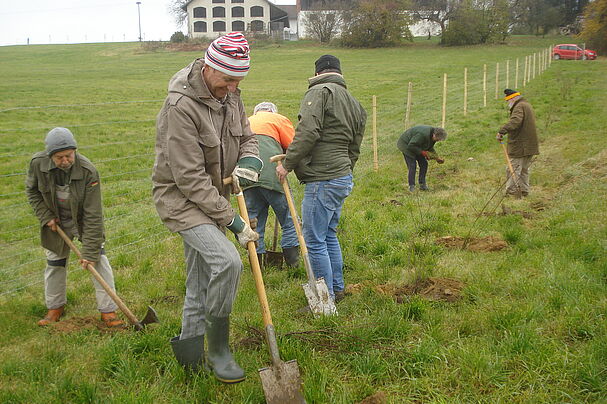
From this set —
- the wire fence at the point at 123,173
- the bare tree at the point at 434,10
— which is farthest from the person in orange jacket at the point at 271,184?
the bare tree at the point at 434,10

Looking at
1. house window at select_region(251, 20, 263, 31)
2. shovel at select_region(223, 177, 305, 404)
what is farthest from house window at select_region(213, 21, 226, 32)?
shovel at select_region(223, 177, 305, 404)

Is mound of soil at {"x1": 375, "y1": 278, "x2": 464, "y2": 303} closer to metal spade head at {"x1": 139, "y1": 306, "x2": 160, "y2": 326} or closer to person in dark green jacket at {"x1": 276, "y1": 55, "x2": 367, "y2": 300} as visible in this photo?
person in dark green jacket at {"x1": 276, "y1": 55, "x2": 367, "y2": 300}

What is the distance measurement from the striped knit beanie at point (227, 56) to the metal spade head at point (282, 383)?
1.82 meters

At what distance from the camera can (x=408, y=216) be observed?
7.98 metres

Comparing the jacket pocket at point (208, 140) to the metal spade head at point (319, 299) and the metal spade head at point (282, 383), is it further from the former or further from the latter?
the metal spade head at point (319, 299)

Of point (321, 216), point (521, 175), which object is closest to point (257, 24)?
point (521, 175)

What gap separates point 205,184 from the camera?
11.3 ft

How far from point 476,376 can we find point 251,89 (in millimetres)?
25732

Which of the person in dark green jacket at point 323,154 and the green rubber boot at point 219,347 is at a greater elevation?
the person in dark green jacket at point 323,154

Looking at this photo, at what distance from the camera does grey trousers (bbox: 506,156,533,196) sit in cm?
938

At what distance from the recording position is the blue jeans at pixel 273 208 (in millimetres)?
5945

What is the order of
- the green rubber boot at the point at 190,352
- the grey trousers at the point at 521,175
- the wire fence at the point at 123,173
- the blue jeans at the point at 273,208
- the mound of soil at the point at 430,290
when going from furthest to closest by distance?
the grey trousers at the point at 521,175 < the wire fence at the point at 123,173 < the blue jeans at the point at 273,208 < the mound of soil at the point at 430,290 < the green rubber boot at the point at 190,352

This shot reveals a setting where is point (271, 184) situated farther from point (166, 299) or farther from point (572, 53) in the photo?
point (572, 53)

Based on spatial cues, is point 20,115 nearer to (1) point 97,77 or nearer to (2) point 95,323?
(2) point 95,323
